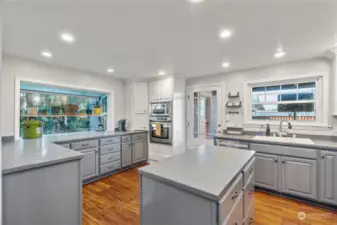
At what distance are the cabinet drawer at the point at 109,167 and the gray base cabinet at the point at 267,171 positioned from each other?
2.71m

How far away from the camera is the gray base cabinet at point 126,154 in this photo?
12.8ft

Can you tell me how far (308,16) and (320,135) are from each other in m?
2.13

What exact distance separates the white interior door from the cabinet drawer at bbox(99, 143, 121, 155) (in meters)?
1.81

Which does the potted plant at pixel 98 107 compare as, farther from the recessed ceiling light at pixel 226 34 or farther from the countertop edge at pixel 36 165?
the recessed ceiling light at pixel 226 34

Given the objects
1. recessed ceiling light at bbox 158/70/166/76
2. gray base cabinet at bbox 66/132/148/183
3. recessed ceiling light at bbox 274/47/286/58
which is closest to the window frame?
recessed ceiling light at bbox 274/47/286/58

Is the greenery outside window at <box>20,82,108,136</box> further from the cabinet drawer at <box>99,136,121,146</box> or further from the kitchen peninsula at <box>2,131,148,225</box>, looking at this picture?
the kitchen peninsula at <box>2,131,148,225</box>

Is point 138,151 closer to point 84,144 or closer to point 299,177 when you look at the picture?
point 84,144

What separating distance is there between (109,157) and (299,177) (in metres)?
3.32

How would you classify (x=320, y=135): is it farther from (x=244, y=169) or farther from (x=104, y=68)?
(x=104, y=68)

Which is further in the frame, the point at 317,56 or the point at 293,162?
the point at 317,56

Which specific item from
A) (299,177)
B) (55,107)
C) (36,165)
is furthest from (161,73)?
(299,177)

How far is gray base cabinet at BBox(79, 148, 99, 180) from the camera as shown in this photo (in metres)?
3.15

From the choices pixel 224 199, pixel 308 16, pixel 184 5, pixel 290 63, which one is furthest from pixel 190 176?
pixel 290 63

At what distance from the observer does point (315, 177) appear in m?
2.42
